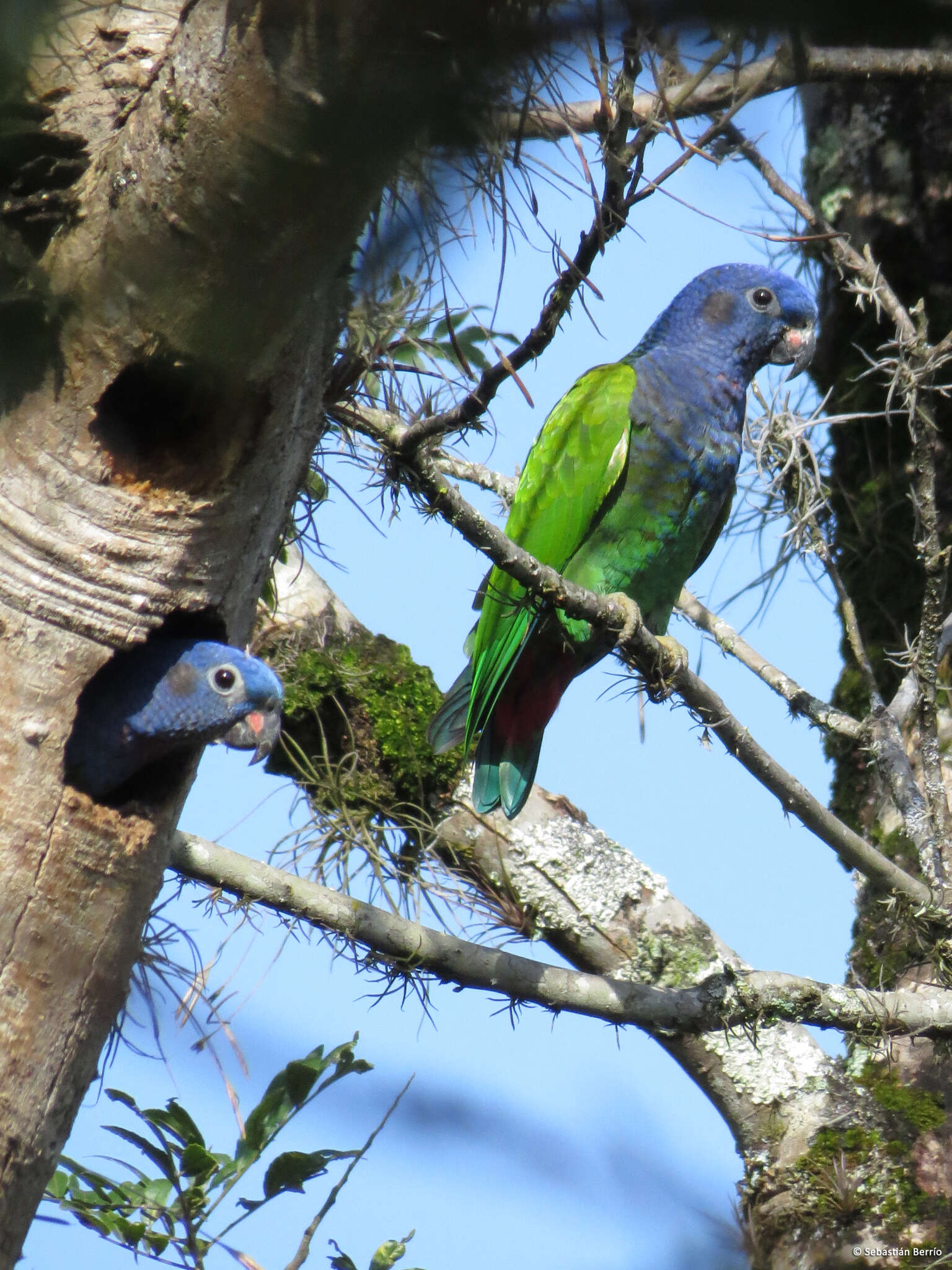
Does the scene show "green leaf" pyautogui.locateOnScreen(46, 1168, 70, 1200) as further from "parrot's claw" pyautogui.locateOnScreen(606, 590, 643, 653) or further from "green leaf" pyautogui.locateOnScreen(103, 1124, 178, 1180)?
"parrot's claw" pyautogui.locateOnScreen(606, 590, 643, 653)

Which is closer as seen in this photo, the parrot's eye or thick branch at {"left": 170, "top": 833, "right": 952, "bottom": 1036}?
thick branch at {"left": 170, "top": 833, "right": 952, "bottom": 1036}

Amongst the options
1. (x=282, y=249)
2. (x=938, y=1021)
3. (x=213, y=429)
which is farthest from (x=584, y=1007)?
(x=282, y=249)

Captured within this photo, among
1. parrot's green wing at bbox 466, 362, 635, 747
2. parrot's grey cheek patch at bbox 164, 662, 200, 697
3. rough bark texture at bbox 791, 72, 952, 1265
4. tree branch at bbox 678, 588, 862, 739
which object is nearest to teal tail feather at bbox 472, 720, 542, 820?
parrot's green wing at bbox 466, 362, 635, 747

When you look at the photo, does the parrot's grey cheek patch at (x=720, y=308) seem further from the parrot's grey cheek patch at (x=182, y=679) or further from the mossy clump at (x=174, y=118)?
the mossy clump at (x=174, y=118)

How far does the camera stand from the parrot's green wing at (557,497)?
4.21m

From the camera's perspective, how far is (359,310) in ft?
6.40

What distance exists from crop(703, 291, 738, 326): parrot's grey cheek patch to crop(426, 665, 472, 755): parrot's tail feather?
1.94 m

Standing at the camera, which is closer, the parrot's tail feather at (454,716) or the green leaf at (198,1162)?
the green leaf at (198,1162)

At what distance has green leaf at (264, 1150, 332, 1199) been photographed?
10.0 feet

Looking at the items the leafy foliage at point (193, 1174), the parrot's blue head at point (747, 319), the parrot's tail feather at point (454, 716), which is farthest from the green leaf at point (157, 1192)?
the parrot's blue head at point (747, 319)

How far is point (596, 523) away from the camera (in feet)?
14.6

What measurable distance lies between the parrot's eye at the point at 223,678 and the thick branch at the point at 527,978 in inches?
18.3

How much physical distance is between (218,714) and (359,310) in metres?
1.72

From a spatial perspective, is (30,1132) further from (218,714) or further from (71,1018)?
(218,714)
